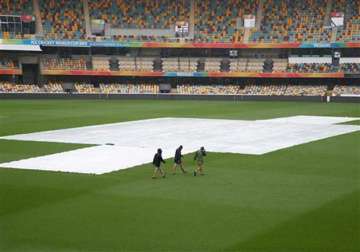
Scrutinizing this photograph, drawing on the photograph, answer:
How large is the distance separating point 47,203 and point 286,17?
72.8 m

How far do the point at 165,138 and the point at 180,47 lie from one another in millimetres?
51334

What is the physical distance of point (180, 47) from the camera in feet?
269

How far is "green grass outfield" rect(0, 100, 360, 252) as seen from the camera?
12.8 meters

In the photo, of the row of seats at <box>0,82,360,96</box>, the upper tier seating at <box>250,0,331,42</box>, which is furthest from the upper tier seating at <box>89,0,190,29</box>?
the upper tier seating at <box>250,0,331,42</box>

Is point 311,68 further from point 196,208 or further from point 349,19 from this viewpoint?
point 196,208

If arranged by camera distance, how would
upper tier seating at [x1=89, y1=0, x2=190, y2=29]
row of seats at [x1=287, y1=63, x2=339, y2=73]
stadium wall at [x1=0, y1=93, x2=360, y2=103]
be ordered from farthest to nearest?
→ 1. upper tier seating at [x1=89, y1=0, x2=190, y2=29]
2. row of seats at [x1=287, y1=63, x2=339, y2=73]
3. stadium wall at [x1=0, y1=93, x2=360, y2=103]

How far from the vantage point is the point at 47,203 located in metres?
16.5

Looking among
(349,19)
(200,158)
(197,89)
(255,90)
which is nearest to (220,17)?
(197,89)

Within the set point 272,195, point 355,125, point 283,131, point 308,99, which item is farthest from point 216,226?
point 308,99

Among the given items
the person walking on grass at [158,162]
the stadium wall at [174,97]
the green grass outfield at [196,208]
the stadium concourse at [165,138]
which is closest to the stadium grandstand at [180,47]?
the stadium wall at [174,97]

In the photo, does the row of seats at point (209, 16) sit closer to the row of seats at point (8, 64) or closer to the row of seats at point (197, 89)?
the row of seats at point (8, 64)

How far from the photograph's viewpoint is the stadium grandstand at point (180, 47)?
80.6m

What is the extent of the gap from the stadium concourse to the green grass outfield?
1679 millimetres

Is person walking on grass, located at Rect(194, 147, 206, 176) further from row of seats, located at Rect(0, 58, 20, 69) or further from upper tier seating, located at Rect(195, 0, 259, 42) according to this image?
row of seats, located at Rect(0, 58, 20, 69)
